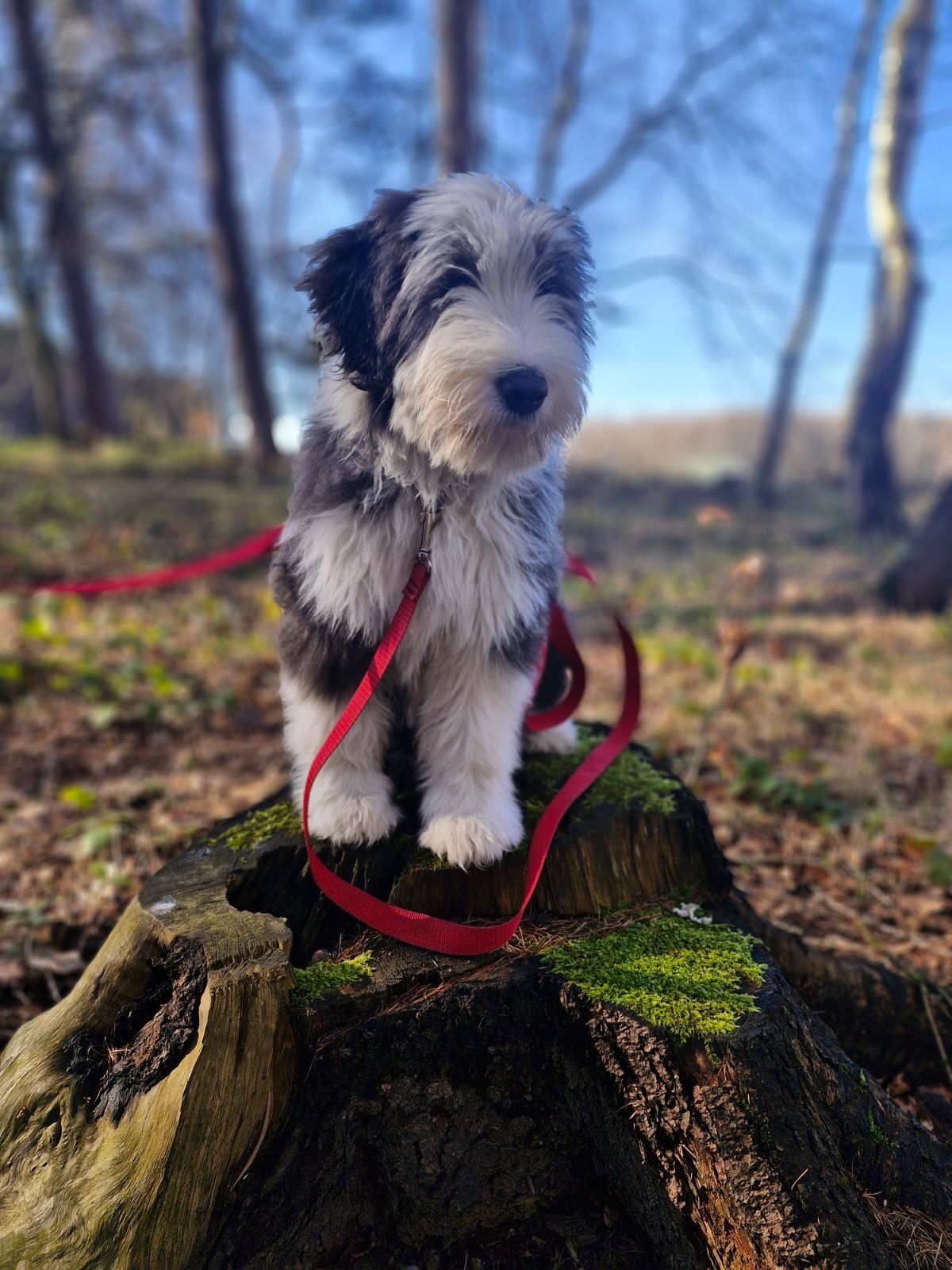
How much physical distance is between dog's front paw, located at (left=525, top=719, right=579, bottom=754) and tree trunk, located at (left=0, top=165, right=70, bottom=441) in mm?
15357

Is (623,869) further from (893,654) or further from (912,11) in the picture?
(912,11)

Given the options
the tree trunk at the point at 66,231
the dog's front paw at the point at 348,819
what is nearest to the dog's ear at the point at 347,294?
the dog's front paw at the point at 348,819

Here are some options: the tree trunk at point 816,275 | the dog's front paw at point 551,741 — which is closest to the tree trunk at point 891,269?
the tree trunk at point 816,275

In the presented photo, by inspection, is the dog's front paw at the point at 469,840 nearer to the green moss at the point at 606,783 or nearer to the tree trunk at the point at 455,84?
the green moss at the point at 606,783

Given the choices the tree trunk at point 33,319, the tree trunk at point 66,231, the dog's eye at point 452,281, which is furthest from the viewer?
the tree trunk at point 33,319

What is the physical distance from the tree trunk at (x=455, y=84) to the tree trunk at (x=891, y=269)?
6.58 m

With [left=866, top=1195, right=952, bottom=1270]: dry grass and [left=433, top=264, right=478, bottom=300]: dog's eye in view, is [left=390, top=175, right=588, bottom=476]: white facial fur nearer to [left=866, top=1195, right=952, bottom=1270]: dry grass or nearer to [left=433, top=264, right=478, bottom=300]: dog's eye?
[left=433, top=264, right=478, bottom=300]: dog's eye

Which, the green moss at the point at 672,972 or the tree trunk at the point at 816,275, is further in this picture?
the tree trunk at the point at 816,275

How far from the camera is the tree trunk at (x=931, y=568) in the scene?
8797 mm

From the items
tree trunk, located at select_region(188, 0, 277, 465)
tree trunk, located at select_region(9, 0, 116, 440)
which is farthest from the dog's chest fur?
tree trunk, located at select_region(9, 0, 116, 440)

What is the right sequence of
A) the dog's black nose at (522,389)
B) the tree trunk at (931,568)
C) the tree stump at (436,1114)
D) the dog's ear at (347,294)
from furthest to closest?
1. the tree trunk at (931,568)
2. the dog's ear at (347,294)
3. the dog's black nose at (522,389)
4. the tree stump at (436,1114)

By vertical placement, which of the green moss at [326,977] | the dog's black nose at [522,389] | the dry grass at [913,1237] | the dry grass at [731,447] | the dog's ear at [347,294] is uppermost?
the dog's ear at [347,294]

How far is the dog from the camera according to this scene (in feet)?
7.46

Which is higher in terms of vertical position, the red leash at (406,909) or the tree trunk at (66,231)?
the tree trunk at (66,231)
